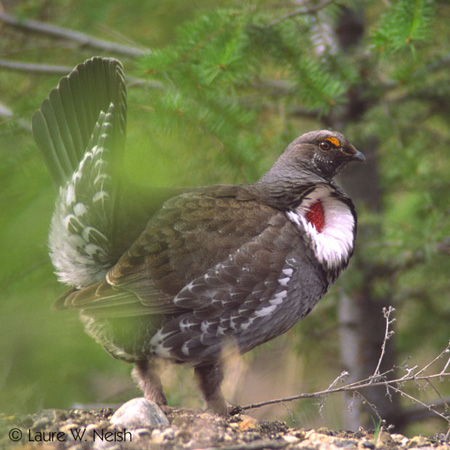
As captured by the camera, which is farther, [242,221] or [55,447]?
[242,221]

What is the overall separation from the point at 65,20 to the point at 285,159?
8.51 feet

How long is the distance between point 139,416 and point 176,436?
35cm

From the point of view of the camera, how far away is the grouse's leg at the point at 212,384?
3799mm

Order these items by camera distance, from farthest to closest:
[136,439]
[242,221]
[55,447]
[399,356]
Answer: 1. [399,356]
2. [242,221]
3. [136,439]
4. [55,447]

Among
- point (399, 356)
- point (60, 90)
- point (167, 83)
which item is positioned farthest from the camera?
point (399, 356)

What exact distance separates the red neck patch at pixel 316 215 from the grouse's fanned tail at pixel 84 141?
4.03 ft

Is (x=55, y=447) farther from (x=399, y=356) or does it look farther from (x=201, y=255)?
(x=399, y=356)

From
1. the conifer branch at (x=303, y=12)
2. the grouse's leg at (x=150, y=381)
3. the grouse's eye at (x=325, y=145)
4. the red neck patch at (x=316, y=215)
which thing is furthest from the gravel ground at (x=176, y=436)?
the conifer branch at (x=303, y=12)

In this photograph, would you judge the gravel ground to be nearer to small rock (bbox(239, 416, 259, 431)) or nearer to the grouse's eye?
small rock (bbox(239, 416, 259, 431))

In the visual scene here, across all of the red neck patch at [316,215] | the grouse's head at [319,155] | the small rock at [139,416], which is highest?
the grouse's head at [319,155]

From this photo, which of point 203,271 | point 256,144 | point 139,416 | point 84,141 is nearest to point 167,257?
point 203,271

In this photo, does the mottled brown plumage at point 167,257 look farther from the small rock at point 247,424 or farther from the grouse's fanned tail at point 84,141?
the small rock at point 247,424

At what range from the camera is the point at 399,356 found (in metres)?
6.57

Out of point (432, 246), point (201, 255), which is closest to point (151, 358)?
point (201, 255)
